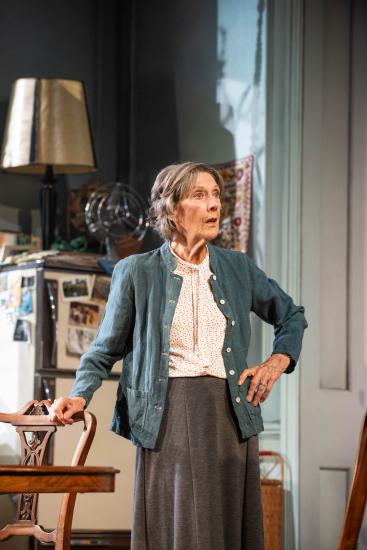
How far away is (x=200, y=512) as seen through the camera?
2.40 metres

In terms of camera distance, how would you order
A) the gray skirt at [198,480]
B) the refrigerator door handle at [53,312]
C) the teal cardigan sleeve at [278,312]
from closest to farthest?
the gray skirt at [198,480]
the teal cardigan sleeve at [278,312]
the refrigerator door handle at [53,312]

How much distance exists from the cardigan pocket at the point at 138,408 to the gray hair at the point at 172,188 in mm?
436

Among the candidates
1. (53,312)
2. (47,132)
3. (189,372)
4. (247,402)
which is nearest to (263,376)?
(247,402)

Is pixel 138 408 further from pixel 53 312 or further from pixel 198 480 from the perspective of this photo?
pixel 53 312

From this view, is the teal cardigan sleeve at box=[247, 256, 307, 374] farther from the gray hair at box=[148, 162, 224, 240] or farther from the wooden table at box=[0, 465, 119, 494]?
the wooden table at box=[0, 465, 119, 494]

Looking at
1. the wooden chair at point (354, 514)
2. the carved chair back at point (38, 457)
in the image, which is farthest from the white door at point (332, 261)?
the wooden chair at point (354, 514)

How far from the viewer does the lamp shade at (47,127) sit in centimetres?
484

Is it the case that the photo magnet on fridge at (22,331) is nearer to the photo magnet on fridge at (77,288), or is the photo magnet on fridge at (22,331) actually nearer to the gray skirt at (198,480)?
the photo magnet on fridge at (77,288)

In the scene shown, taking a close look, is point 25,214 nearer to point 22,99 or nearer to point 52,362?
point 22,99

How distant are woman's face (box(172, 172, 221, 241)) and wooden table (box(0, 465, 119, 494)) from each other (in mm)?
835

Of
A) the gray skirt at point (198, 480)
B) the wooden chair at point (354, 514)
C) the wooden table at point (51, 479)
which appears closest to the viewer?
the wooden table at point (51, 479)

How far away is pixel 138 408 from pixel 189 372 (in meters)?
0.15

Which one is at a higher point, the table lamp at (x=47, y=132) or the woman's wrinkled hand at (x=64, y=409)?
the table lamp at (x=47, y=132)

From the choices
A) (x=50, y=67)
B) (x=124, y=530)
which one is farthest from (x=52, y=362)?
(x=50, y=67)
